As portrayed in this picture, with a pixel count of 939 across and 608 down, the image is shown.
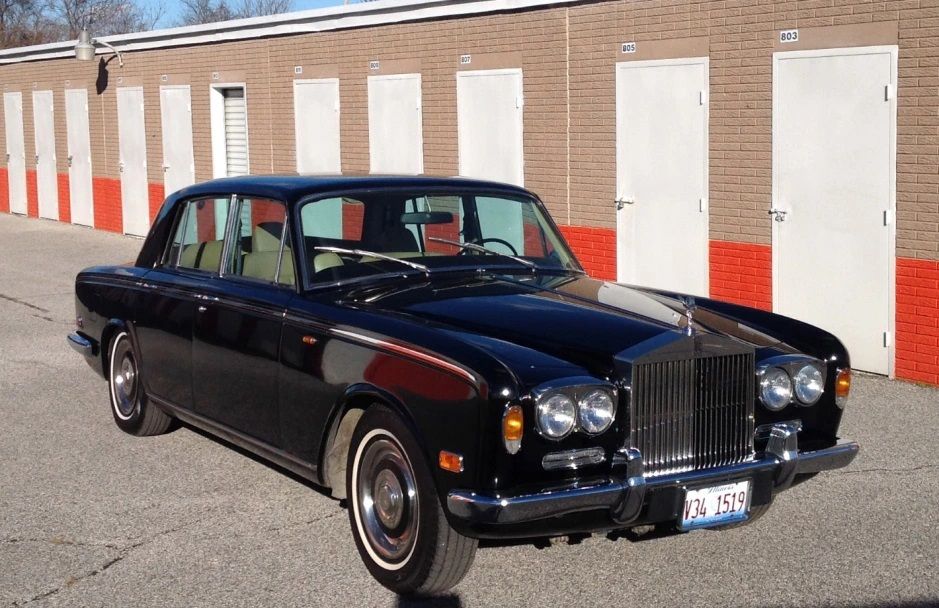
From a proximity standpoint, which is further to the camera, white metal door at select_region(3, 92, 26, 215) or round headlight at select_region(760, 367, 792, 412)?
white metal door at select_region(3, 92, 26, 215)

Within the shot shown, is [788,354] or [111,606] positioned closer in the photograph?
[111,606]

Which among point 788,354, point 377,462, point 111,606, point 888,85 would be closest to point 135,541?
point 111,606

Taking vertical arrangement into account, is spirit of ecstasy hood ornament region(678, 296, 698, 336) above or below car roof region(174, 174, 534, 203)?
below

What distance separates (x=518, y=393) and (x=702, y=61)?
7535 mm

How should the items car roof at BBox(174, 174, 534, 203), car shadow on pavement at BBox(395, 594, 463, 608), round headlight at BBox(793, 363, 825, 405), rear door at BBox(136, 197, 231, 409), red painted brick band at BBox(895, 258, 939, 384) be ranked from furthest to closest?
red painted brick band at BBox(895, 258, 939, 384) < rear door at BBox(136, 197, 231, 409) < car roof at BBox(174, 174, 534, 203) < round headlight at BBox(793, 363, 825, 405) < car shadow on pavement at BBox(395, 594, 463, 608)

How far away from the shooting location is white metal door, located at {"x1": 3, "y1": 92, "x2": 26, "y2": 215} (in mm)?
26781

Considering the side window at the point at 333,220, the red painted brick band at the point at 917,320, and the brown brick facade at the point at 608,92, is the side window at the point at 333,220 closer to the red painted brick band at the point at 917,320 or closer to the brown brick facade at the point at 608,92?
the brown brick facade at the point at 608,92

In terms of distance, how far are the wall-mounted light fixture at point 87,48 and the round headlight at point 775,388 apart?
1910 centimetres

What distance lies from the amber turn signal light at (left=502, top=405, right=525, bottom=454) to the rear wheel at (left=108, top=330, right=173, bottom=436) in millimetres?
3526

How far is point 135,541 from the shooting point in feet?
19.4

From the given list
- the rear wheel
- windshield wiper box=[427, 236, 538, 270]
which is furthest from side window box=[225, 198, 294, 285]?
the rear wheel

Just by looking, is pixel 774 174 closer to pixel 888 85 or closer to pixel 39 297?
pixel 888 85

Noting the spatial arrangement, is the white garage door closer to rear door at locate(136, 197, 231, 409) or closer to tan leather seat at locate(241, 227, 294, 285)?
rear door at locate(136, 197, 231, 409)

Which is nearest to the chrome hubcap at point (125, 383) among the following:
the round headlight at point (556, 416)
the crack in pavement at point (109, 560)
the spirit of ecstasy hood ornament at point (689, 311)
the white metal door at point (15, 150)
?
the crack in pavement at point (109, 560)
